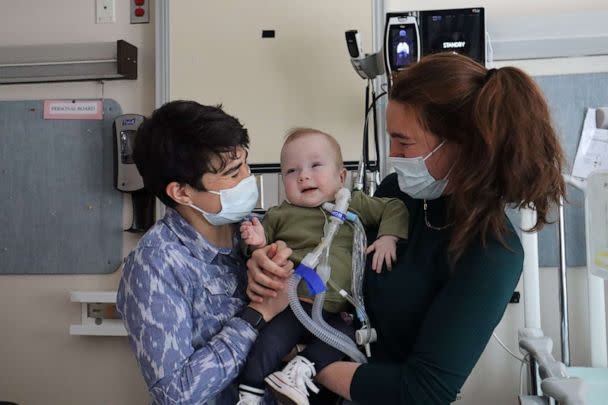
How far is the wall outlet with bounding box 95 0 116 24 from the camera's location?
2.70 metres

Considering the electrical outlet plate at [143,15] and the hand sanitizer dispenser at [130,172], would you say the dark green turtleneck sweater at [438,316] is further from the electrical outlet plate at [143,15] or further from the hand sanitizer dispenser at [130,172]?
the electrical outlet plate at [143,15]

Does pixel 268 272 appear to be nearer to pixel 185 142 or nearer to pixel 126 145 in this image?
pixel 185 142

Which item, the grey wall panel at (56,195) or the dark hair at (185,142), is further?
the grey wall panel at (56,195)

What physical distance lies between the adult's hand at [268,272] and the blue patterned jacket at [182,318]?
72 millimetres

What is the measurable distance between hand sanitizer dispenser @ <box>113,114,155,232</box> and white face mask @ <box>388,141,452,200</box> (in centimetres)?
154

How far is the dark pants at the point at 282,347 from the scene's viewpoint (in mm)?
1255

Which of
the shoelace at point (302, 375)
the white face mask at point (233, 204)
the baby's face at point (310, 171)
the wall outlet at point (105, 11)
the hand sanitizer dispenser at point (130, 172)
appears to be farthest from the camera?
the wall outlet at point (105, 11)

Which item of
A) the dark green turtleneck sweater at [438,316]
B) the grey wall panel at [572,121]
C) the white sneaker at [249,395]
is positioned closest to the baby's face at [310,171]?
the dark green turtleneck sweater at [438,316]

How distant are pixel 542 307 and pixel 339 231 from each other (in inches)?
50.2

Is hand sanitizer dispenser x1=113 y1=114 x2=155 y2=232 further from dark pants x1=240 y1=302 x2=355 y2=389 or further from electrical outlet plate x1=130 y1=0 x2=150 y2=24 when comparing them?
dark pants x1=240 y1=302 x2=355 y2=389

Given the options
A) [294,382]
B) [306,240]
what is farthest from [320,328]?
[306,240]

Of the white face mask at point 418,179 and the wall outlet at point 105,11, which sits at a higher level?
the wall outlet at point 105,11

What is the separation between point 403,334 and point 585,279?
1406mm

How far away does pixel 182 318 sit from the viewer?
1.22 m
